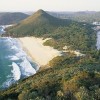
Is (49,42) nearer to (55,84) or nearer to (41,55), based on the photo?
(41,55)

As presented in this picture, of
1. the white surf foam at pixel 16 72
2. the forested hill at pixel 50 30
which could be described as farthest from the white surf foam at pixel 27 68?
the forested hill at pixel 50 30

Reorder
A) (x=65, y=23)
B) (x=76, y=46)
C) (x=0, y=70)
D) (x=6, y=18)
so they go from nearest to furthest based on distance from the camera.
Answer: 1. (x=0, y=70)
2. (x=76, y=46)
3. (x=65, y=23)
4. (x=6, y=18)

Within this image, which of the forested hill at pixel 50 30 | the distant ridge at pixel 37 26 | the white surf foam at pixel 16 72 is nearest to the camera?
the white surf foam at pixel 16 72

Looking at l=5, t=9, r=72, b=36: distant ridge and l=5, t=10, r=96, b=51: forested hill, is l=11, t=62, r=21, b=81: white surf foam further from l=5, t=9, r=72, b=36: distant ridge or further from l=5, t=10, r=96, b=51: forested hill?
l=5, t=9, r=72, b=36: distant ridge

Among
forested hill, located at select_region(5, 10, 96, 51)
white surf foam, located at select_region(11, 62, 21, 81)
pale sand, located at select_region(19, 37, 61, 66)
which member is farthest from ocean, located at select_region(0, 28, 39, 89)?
forested hill, located at select_region(5, 10, 96, 51)

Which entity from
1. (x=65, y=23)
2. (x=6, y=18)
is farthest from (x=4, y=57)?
(x=6, y=18)

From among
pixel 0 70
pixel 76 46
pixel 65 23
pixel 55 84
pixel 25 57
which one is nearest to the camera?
pixel 55 84

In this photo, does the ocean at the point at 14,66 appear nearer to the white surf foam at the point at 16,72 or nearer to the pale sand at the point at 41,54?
the white surf foam at the point at 16,72
